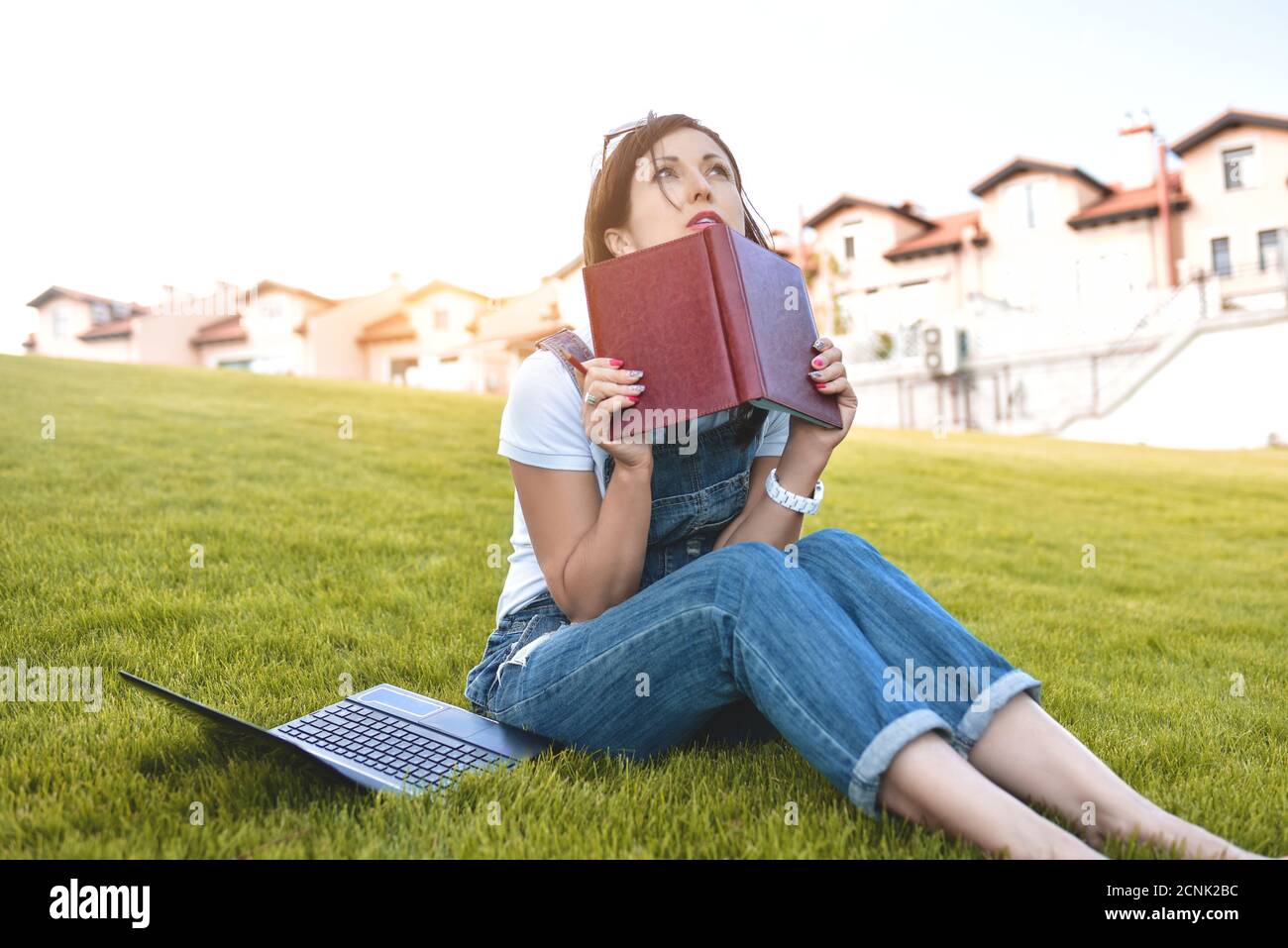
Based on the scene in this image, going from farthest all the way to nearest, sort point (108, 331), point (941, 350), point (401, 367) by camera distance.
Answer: point (108, 331), point (401, 367), point (941, 350)

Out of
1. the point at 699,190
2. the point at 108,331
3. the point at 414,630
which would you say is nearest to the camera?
the point at 699,190

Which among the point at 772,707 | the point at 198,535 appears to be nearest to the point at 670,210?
the point at 772,707

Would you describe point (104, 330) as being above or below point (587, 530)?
above

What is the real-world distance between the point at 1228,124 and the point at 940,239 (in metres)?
7.05

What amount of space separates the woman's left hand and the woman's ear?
1.64 ft

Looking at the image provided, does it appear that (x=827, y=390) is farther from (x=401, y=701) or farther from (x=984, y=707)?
(x=401, y=701)

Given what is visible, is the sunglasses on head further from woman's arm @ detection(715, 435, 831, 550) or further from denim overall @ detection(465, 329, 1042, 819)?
woman's arm @ detection(715, 435, 831, 550)

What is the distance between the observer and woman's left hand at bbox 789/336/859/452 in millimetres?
1982

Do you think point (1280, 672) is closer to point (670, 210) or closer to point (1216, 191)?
point (670, 210)

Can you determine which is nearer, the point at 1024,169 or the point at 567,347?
the point at 567,347

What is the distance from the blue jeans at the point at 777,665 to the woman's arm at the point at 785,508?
10 cm

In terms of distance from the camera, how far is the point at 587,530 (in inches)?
76.2

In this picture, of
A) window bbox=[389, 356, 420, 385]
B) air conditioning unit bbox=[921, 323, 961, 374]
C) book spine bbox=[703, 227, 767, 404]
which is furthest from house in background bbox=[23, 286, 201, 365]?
book spine bbox=[703, 227, 767, 404]

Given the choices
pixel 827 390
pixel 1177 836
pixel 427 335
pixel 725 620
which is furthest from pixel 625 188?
pixel 427 335
